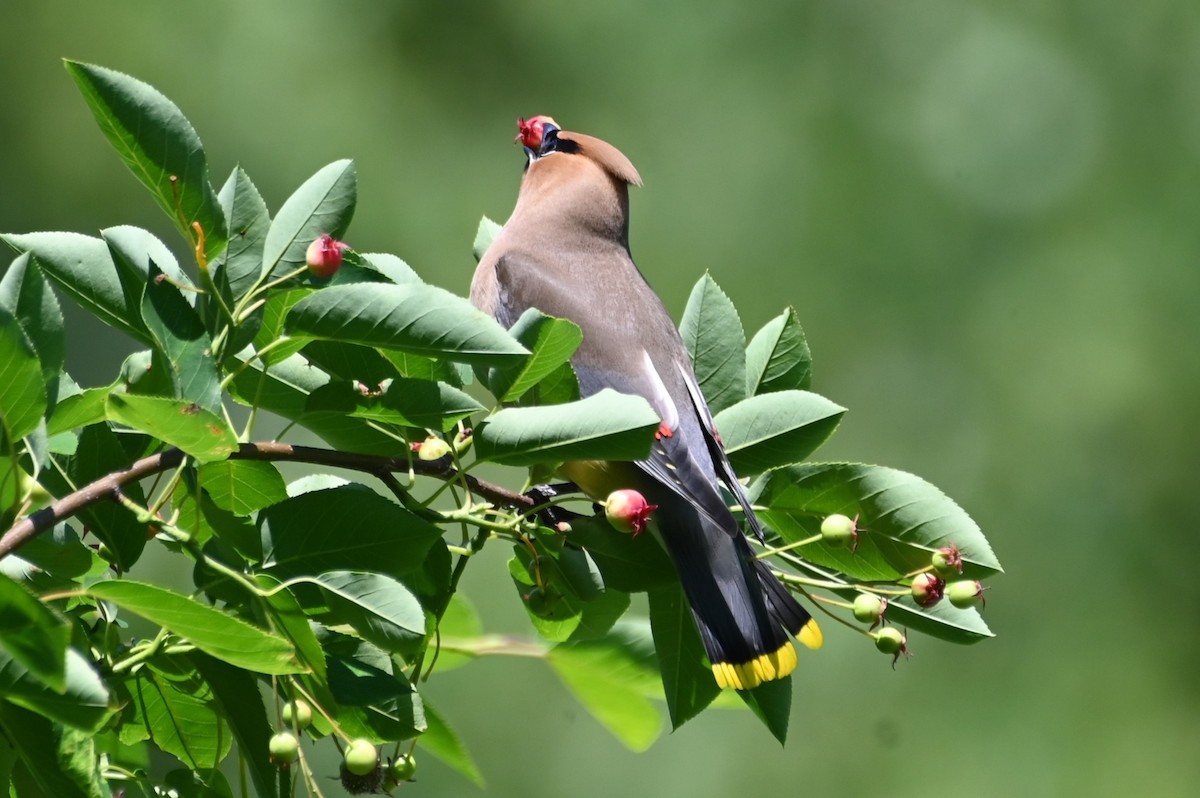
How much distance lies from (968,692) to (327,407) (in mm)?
7412

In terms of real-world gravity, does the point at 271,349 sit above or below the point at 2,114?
above

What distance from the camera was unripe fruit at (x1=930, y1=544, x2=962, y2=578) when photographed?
5.69 ft

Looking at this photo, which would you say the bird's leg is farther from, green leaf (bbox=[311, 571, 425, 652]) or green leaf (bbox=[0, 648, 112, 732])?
green leaf (bbox=[0, 648, 112, 732])

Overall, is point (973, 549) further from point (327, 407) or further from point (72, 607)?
point (72, 607)

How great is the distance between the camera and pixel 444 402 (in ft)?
5.16

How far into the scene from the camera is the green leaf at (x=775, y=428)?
74.2 inches

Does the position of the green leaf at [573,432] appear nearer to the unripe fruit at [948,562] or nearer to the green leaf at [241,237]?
the green leaf at [241,237]

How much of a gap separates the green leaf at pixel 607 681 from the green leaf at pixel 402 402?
2.46 feet

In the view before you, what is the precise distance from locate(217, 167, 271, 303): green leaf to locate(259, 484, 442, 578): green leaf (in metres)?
0.22

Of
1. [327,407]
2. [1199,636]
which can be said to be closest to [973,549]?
[327,407]

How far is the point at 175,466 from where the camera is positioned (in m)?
1.42

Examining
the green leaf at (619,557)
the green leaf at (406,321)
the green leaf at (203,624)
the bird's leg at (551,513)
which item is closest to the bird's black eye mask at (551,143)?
A: the bird's leg at (551,513)

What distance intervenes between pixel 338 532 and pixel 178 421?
259 mm

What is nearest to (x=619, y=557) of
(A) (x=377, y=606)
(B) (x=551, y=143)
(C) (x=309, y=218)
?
(A) (x=377, y=606)
